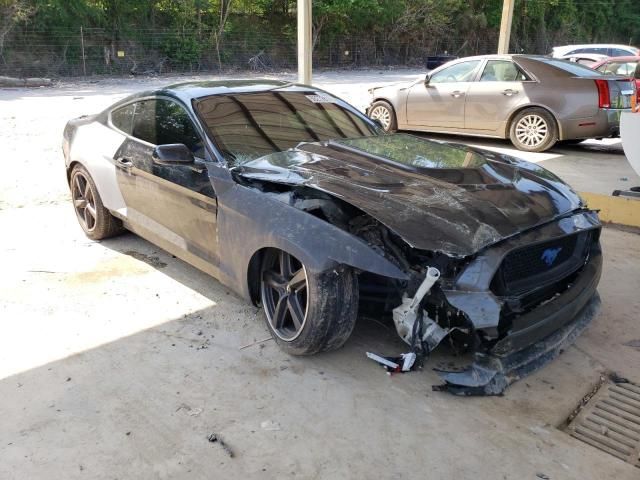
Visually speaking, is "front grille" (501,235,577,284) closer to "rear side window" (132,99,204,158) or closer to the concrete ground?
the concrete ground

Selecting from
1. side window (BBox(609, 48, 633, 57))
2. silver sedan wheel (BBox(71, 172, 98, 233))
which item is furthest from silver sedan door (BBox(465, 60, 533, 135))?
side window (BBox(609, 48, 633, 57))

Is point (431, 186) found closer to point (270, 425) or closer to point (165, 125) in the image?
point (270, 425)

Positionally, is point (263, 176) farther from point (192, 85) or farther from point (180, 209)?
point (192, 85)

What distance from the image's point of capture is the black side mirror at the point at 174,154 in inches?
148

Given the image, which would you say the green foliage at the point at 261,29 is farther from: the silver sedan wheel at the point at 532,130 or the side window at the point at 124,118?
the side window at the point at 124,118

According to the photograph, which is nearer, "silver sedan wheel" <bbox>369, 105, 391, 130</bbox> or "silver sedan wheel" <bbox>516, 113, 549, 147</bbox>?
"silver sedan wheel" <bbox>516, 113, 549, 147</bbox>

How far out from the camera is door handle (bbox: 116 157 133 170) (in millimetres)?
4480

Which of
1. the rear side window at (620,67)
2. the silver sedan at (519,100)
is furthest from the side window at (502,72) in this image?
the rear side window at (620,67)

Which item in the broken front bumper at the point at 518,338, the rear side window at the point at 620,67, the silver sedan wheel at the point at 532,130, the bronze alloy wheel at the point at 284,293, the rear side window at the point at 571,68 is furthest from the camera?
the rear side window at the point at 620,67

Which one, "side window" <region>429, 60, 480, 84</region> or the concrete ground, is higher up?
"side window" <region>429, 60, 480, 84</region>

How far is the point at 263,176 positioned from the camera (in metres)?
3.50

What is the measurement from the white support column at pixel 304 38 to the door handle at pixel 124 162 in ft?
14.7

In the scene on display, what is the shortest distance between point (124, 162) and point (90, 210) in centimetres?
90

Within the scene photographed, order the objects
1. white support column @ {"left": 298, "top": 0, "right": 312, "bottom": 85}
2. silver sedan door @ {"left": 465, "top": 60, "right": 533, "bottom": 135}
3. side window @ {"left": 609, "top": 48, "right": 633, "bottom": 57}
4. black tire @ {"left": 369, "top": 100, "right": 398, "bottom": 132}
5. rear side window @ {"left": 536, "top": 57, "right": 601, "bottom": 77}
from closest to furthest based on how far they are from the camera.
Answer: white support column @ {"left": 298, "top": 0, "right": 312, "bottom": 85} → rear side window @ {"left": 536, "top": 57, "right": 601, "bottom": 77} → silver sedan door @ {"left": 465, "top": 60, "right": 533, "bottom": 135} → black tire @ {"left": 369, "top": 100, "right": 398, "bottom": 132} → side window @ {"left": 609, "top": 48, "right": 633, "bottom": 57}
